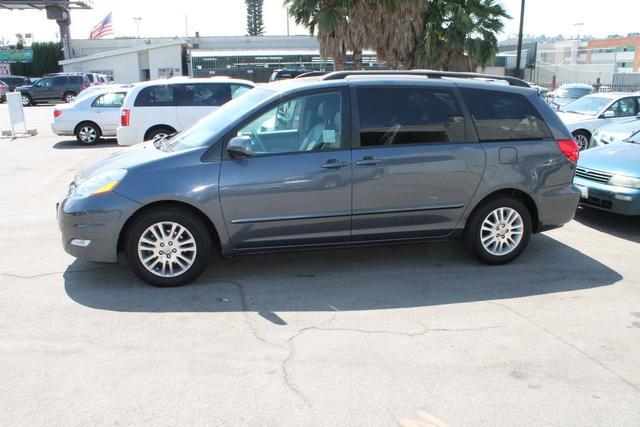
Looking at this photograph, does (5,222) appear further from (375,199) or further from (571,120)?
(571,120)

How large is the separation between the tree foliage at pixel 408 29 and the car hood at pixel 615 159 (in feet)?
24.7

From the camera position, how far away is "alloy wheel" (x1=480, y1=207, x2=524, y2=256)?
5531 millimetres

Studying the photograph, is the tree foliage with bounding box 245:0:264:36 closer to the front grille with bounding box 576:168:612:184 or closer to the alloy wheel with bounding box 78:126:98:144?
the alloy wheel with bounding box 78:126:98:144

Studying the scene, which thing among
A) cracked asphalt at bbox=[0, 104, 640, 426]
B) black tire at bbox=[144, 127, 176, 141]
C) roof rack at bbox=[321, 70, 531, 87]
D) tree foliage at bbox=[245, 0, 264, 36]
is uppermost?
tree foliage at bbox=[245, 0, 264, 36]

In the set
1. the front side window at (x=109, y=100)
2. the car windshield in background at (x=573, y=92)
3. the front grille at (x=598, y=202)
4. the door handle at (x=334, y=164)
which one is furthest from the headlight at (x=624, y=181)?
the car windshield in background at (x=573, y=92)

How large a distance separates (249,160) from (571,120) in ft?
35.6

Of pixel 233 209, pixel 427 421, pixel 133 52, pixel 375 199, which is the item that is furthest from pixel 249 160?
pixel 133 52

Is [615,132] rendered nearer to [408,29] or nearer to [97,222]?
[408,29]

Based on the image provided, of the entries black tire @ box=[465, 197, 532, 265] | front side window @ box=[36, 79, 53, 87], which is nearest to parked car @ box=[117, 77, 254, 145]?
black tire @ box=[465, 197, 532, 265]

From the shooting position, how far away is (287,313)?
4504 mm

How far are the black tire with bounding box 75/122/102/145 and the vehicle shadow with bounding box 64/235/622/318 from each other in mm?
10852

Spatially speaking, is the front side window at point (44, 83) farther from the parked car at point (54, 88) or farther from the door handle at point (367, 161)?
the door handle at point (367, 161)

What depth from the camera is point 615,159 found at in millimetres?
7465

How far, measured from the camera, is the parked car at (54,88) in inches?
1316
